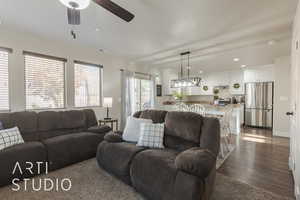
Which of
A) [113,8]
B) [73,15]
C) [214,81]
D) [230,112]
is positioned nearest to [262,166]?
[230,112]

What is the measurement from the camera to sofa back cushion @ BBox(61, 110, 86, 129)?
125 inches

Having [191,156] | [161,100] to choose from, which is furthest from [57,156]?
[161,100]

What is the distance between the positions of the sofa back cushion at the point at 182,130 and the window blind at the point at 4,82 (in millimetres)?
3216

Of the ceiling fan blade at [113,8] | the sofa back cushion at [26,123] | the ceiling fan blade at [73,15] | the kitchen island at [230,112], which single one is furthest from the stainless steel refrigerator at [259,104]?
the sofa back cushion at [26,123]

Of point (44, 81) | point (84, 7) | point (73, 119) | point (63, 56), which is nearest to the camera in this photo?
point (84, 7)

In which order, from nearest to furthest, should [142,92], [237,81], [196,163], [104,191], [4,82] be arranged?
[196,163] < [104,191] < [4,82] < [142,92] < [237,81]

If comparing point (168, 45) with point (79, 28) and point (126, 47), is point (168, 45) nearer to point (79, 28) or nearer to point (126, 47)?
point (126, 47)

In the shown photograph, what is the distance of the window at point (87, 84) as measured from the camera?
402cm

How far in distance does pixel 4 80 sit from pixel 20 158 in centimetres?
179

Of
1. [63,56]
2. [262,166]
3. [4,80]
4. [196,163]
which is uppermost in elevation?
[63,56]

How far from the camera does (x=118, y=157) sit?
2.12 meters

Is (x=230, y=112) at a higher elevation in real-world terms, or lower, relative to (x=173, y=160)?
higher

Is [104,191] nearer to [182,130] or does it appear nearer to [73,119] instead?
[182,130]

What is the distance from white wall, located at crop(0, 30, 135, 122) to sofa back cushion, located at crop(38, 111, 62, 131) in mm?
642
